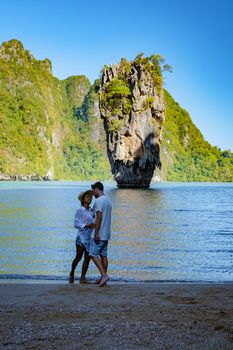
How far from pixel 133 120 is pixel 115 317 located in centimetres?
7310

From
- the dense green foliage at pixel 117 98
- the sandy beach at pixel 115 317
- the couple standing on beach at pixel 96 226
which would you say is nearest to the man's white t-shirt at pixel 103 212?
the couple standing on beach at pixel 96 226

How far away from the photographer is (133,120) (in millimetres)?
79062

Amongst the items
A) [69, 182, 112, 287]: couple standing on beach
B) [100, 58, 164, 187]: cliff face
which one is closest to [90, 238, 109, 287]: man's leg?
[69, 182, 112, 287]: couple standing on beach

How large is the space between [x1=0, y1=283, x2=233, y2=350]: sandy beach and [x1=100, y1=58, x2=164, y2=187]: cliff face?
224 ft

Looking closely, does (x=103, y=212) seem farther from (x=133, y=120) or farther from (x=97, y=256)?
(x=133, y=120)

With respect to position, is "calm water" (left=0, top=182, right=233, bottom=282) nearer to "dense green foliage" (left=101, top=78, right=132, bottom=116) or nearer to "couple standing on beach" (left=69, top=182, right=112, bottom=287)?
"couple standing on beach" (left=69, top=182, right=112, bottom=287)

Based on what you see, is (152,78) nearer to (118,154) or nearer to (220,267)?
(118,154)

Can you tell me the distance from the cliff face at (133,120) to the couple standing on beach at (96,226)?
2655 inches

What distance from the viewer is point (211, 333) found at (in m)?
6.02

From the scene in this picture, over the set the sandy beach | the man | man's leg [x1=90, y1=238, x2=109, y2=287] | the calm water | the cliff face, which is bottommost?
the calm water

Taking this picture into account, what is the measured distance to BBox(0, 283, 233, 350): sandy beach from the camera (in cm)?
567

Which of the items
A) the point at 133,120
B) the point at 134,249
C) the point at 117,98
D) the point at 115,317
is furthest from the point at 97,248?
Result: the point at 117,98

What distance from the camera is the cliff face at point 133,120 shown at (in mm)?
78312

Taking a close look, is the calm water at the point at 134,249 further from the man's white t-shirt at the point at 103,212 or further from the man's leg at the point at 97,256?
the man's white t-shirt at the point at 103,212
